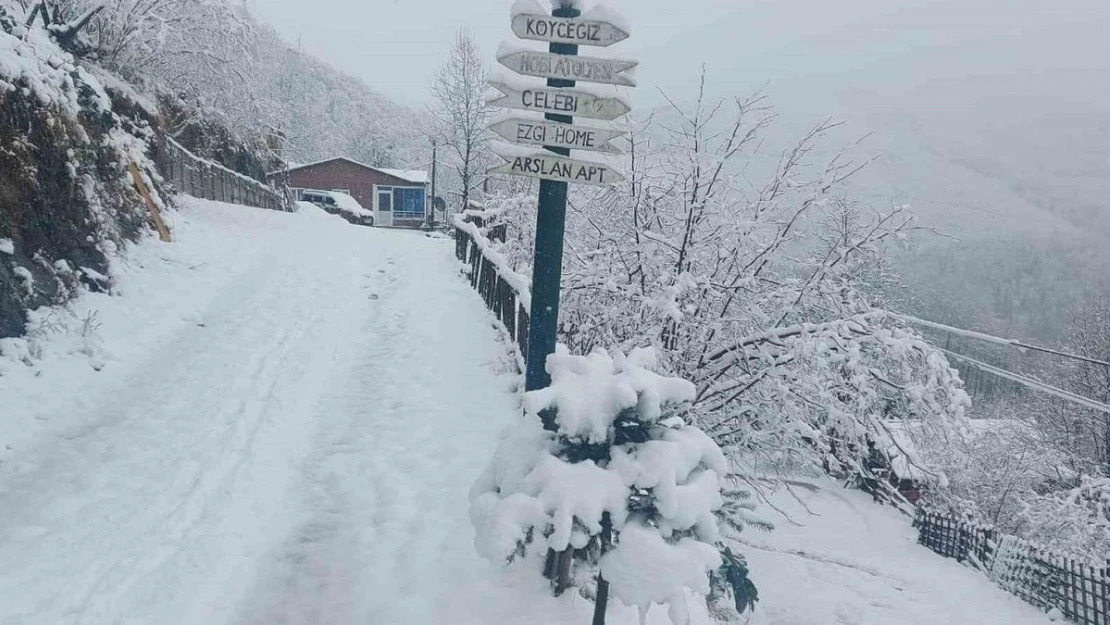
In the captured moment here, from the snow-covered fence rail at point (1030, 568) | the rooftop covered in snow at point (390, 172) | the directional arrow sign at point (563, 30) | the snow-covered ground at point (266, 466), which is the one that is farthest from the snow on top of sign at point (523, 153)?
the rooftop covered in snow at point (390, 172)

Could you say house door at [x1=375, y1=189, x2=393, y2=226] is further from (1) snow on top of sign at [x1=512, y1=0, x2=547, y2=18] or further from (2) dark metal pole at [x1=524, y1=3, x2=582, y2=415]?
(1) snow on top of sign at [x1=512, y1=0, x2=547, y2=18]

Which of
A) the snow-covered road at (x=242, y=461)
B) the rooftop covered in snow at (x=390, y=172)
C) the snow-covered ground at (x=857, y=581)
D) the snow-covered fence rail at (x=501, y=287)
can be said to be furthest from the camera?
the rooftop covered in snow at (x=390, y=172)

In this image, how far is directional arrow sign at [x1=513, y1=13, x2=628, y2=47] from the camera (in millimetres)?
3746

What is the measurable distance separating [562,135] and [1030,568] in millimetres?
13627

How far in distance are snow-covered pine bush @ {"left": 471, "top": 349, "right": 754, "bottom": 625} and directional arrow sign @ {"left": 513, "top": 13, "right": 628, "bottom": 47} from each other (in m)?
1.79

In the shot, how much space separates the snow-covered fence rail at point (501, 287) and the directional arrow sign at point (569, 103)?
2.12m

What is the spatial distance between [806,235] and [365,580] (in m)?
6.01

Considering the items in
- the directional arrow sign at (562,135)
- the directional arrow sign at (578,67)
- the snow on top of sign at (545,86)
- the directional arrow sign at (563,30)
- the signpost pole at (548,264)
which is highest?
the directional arrow sign at (563,30)

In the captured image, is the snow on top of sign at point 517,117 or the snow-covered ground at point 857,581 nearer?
the snow on top of sign at point 517,117

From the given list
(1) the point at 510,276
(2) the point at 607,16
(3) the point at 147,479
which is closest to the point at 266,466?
(3) the point at 147,479

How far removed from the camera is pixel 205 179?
1895 cm

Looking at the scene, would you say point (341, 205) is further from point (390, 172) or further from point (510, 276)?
point (510, 276)

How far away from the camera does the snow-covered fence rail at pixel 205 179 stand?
1600 cm

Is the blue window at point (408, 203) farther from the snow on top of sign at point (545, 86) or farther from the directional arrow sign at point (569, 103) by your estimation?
the directional arrow sign at point (569, 103)
